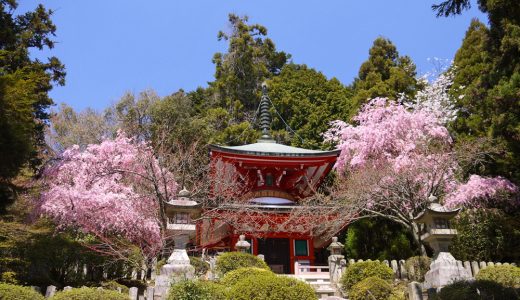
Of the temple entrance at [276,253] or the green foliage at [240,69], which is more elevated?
the green foliage at [240,69]

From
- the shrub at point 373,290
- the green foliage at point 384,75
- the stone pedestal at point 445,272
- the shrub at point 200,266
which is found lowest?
the shrub at point 373,290

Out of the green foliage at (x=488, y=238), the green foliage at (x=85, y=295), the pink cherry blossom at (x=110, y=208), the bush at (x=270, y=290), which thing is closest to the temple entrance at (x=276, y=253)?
the pink cherry blossom at (x=110, y=208)

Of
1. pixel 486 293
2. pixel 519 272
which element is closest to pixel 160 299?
pixel 486 293

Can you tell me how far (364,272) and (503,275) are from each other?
3277 millimetres

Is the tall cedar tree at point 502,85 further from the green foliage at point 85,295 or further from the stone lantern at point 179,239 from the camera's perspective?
the green foliage at point 85,295

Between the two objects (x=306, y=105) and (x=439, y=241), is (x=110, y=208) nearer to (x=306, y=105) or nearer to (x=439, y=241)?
(x=439, y=241)

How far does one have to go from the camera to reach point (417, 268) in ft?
41.3

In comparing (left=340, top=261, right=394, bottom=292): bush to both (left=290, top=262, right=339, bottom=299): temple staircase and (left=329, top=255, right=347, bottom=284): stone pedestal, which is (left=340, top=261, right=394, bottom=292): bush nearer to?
(left=290, top=262, right=339, bottom=299): temple staircase

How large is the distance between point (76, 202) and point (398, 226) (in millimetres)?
14378

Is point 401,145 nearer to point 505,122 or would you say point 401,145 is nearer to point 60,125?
point 505,122

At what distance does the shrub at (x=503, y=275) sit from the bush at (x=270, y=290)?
4.78m

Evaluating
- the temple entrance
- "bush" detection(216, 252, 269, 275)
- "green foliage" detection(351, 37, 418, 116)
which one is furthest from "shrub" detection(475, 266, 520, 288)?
"green foliage" detection(351, 37, 418, 116)

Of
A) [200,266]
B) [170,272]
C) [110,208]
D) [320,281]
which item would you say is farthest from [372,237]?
[170,272]

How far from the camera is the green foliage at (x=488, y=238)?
46.2ft
